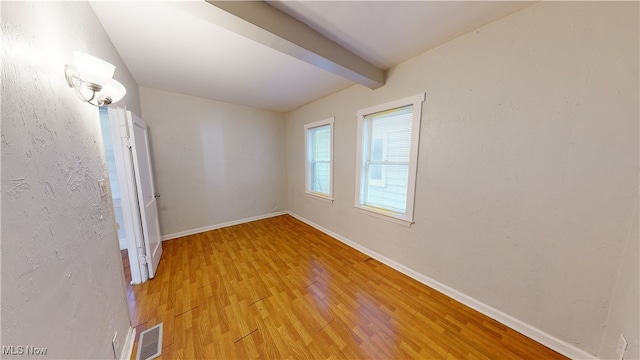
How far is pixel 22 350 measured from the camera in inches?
21.3

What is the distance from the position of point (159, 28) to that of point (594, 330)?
12.5 feet

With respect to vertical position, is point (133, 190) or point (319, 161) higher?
point (319, 161)

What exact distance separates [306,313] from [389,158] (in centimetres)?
187

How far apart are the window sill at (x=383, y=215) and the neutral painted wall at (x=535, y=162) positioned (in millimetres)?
189

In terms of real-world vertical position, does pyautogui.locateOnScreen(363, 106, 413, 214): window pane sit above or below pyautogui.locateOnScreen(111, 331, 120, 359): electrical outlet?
above

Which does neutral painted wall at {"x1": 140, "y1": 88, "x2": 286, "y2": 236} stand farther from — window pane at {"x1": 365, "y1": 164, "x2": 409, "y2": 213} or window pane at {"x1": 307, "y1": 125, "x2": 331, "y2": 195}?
window pane at {"x1": 365, "y1": 164, "x2": 409, "y2": 213}

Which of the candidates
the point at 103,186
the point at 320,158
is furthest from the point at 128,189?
the point at 320,158

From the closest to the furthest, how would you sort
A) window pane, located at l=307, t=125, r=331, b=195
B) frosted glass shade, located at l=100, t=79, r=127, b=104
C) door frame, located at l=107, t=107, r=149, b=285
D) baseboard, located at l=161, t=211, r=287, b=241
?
frosted glass shade, located at l=100, t=79, r=127, b=104, door frame, located at l=107, t=107, r=149, b=285, baseboard, located at l=161, t=211, r=287, b=241, window pane, located at l=307, t=125, r=331, b=195

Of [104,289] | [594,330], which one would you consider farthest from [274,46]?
[594,330]

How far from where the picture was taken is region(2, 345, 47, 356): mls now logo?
1.59 ft

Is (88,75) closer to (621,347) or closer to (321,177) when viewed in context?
(321,177)

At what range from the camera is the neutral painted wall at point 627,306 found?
0.99m

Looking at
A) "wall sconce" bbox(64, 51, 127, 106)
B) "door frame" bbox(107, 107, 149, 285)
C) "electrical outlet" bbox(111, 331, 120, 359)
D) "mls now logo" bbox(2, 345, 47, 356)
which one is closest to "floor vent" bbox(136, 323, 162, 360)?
"electrical outlet" bbox(111, 331, 120, 359)

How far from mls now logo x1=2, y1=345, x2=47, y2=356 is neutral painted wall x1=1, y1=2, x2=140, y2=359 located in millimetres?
13
